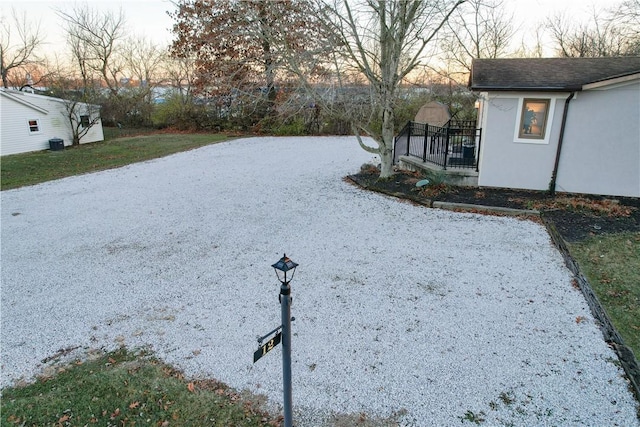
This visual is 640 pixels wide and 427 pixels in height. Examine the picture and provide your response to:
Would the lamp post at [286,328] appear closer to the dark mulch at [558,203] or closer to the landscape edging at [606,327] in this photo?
the landscape edging at [606,327]

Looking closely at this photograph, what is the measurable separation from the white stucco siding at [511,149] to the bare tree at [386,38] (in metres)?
2.15

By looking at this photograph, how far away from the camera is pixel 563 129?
816cm

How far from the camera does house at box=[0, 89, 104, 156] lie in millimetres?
16266

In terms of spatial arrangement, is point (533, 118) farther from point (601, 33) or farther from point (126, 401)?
point (601, 33)

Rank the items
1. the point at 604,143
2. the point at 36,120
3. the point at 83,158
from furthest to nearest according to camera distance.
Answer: the point at 36,120 < the point at 83,158 < the point at 604,143

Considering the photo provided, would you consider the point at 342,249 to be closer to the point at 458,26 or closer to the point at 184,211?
the point at 184,211

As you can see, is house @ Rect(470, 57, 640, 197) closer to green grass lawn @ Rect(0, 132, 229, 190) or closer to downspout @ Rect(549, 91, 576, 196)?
downspout @ Rect(549, 91, 576, 196)

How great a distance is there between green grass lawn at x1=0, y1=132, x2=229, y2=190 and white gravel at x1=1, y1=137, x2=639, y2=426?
383 cm

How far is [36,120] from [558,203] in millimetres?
21316

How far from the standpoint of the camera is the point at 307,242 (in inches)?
251

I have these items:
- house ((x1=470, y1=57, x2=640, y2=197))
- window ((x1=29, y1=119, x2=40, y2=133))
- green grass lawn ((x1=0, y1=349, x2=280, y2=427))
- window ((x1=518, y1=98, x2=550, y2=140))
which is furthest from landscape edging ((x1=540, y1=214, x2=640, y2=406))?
window ((x1=29, y1=119, x2=40, y2=133))

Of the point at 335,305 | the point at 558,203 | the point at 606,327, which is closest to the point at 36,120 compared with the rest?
the point at 335,305

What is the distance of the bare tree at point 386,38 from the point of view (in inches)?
334

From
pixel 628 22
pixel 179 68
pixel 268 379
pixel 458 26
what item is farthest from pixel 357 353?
pixel 179 68
